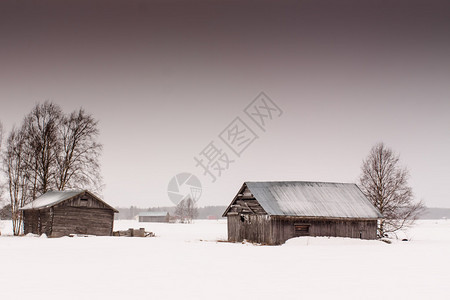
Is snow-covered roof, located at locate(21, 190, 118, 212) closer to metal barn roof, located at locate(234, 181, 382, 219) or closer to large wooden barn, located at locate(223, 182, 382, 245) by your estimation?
large wooden barn, located at locate(223, 182, 382, 245)

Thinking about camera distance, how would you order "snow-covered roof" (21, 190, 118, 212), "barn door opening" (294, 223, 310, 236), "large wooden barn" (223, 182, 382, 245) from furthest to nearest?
"snow-covered roof" (21, 190, 118, 212) < "barn door opening" (294, 223, 310, 236) < "large wooden barn" (223, 182, 382, 245)

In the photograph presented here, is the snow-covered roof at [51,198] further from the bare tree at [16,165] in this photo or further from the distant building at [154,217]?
the distant building at [154,217]

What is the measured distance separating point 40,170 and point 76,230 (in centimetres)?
737

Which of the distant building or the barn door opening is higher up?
the barn door opening

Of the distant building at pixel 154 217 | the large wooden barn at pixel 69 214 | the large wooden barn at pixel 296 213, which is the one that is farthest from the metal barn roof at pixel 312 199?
the distant building at pixel 154 217

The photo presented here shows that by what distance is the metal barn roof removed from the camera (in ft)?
121

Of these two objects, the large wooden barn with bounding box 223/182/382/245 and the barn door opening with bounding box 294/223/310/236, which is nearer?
the large wooden barn with bounding box 223/182/382/245

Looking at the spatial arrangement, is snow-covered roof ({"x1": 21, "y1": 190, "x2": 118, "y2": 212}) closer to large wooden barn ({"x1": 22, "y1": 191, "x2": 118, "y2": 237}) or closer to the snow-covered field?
large wooden barn ({"x1": 22, "y1": 191, "x2": 118, "y2": 237})

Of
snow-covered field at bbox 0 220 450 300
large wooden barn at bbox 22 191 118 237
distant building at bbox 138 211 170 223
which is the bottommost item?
distant building at bbox 138 211 170 223

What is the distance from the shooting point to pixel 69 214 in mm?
41750

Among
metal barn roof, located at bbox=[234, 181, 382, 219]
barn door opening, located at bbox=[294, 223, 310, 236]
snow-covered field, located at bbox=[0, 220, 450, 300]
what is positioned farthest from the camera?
metal barn roof, located at bbox=[234, 181, 382, 219]

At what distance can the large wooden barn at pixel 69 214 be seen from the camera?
40969 millimetres

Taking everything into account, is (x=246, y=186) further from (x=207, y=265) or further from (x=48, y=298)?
(x=48, y=298)

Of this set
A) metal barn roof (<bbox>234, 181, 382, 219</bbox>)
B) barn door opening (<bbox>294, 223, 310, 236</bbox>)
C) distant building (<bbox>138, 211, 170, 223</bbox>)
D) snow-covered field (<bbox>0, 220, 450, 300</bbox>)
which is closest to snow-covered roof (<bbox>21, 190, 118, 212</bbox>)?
snow-covered field (<bbox>0, 220, 450, 300</bbox>)
